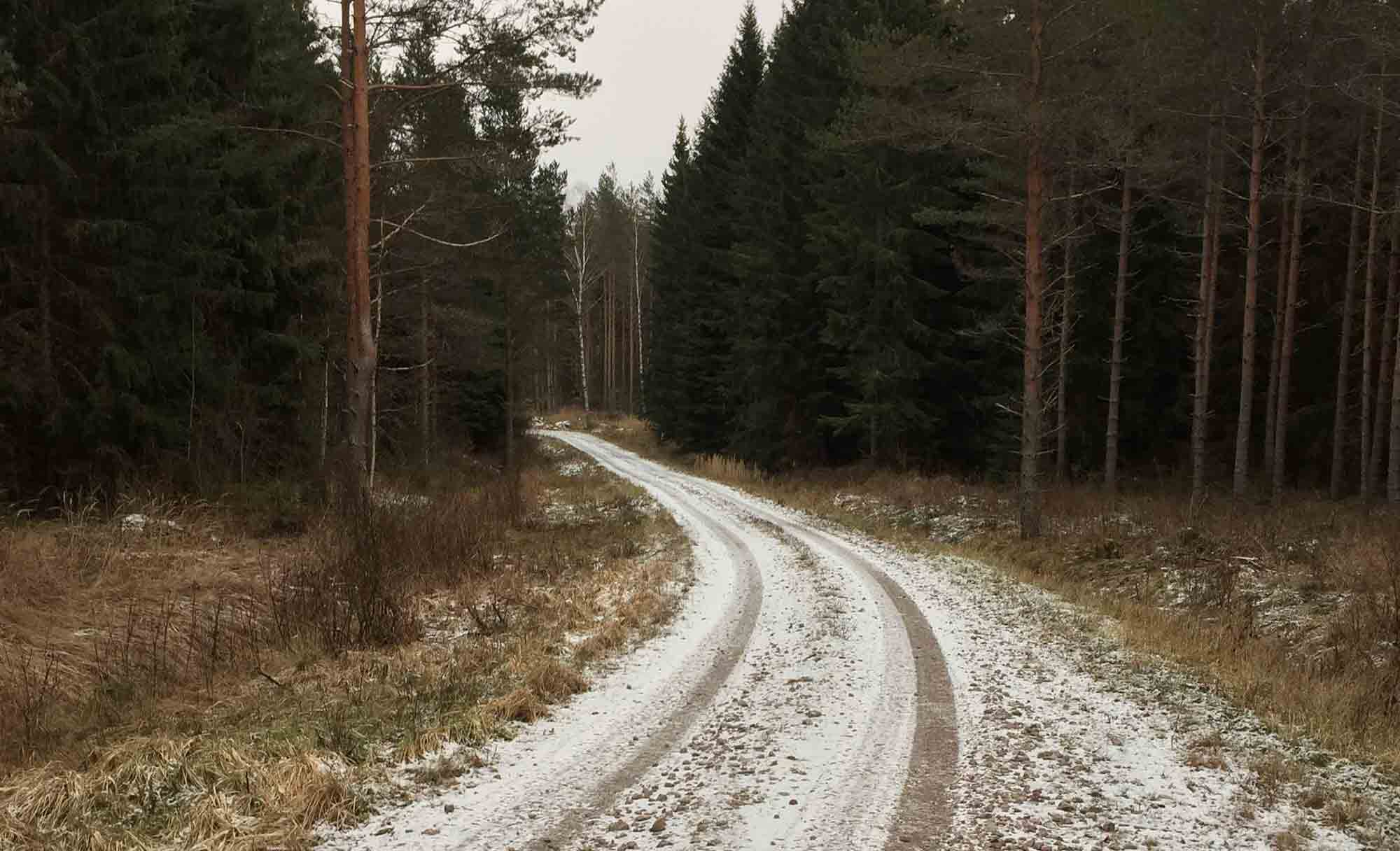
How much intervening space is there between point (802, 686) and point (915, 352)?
1673 cm

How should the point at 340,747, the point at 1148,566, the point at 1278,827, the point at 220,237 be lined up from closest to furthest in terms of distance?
1. the point at 1278,827
2. the point at 340,747
3. the point at 1148,566
4. the point at 220,237

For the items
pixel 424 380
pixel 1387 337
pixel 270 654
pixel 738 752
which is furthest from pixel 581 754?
pixel 1387 337

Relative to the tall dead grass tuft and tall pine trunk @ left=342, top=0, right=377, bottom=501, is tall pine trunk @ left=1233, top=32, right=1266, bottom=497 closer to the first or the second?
the tall dead grass tuft

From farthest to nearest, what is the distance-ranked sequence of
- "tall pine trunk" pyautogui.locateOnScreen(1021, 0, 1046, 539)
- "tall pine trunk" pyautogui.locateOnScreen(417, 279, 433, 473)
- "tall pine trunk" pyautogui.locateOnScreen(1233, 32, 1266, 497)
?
"tall pine trunk" pyautogui.locateOnScreen(417, 279, 433, 473) → "tall pine trunk" pyautogui.locateOnScreen(1233, 32, 1266, 497) → "tall pine trunk" pyautogui.locateOnScreen(1021, 0, 1046, 539)

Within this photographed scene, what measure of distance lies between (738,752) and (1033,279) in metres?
11.4

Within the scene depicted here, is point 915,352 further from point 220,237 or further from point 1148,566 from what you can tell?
point 220,237

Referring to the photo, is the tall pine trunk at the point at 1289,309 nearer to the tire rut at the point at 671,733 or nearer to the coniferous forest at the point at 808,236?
the coniferous forest at the point at 808,236

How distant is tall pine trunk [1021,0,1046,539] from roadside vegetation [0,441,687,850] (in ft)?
21.7

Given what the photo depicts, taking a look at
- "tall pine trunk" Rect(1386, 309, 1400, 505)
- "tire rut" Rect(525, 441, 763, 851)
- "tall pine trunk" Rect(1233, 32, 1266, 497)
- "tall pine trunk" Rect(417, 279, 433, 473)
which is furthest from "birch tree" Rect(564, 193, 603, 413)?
"tire rut" Rect(525, 441, 763, 851)

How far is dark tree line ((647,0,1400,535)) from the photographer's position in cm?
1363

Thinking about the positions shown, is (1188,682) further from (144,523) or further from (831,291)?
(831,291)

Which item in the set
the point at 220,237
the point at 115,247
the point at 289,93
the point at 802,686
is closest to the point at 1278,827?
the point at 802,686

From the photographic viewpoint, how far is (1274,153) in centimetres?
2155

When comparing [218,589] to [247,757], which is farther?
[218,589]
